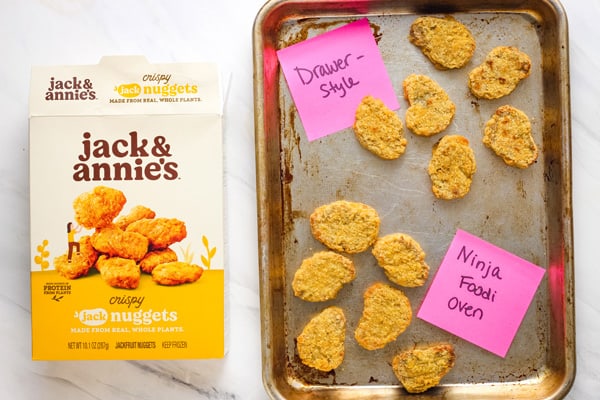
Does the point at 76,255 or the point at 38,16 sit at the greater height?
the point at 38,16

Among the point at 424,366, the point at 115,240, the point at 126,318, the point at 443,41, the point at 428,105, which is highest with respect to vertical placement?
the point at 443,41

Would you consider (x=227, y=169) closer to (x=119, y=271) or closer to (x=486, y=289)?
(x=119, y=271)

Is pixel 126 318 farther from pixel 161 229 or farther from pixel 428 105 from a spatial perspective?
pixel 428 105

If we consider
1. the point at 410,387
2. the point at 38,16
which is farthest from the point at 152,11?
the point at 410,387

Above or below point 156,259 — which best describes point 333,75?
above

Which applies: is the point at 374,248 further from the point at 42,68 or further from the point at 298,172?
the point at 42,68

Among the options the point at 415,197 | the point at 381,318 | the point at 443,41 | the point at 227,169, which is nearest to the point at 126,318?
the point at 227,169

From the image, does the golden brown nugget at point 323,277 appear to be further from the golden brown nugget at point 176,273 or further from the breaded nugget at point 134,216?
the breaded nugget at point 134,216
